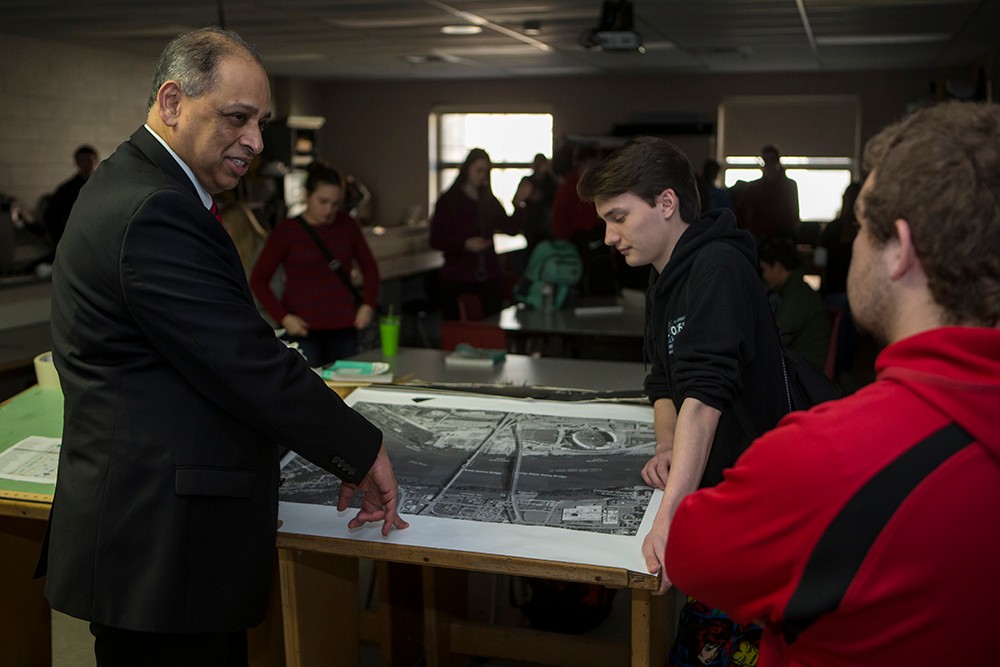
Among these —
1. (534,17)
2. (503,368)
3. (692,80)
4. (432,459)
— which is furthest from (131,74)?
(432,459)

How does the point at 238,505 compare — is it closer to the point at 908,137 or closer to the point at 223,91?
the point at 223,91

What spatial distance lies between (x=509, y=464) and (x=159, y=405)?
77 centimetres

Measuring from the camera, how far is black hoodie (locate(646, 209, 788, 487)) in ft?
5.57

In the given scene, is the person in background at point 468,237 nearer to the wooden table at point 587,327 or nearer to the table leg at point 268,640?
the wooden table at point 587,327

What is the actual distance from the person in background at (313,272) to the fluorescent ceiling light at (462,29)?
11.5 ft

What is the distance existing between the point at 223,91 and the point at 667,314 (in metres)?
0.88

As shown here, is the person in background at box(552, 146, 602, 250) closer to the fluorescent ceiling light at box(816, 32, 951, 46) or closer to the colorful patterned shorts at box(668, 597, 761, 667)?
the fluorescent ceiling light at box(816, 32, 951, 46)

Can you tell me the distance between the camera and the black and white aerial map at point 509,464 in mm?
1783

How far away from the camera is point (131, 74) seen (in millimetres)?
9906

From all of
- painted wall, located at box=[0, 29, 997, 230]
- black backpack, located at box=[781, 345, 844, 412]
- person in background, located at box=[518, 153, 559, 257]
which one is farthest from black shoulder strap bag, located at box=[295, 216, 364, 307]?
painted wall, located at box=[0, 29, 997, 230]

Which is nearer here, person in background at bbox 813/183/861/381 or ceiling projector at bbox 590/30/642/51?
ceiling projector at bbox 590/30/642/51

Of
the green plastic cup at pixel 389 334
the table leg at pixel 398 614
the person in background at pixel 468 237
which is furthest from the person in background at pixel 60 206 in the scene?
the table leg at pixel 398 614

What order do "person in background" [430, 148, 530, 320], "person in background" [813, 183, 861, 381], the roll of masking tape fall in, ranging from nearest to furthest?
1. the roll of masking tape
2. "person in background" [430, 148, 530, 320]
3. "person in background" [813, 183, 861, 381]

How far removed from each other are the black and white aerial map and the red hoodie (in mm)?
723
